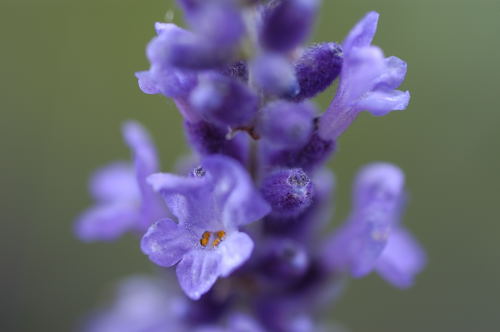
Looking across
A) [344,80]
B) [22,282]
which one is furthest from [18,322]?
[344,80]

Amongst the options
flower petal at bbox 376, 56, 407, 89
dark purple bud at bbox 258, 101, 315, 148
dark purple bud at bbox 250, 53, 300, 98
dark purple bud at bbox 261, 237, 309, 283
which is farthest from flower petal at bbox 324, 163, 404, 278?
dark purple bud at bbox 250, 53, 300, 98

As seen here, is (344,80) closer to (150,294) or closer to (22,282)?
(150,294)

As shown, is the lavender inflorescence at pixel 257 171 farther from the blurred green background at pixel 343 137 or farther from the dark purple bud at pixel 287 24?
the blurred green background at pixel 343 137

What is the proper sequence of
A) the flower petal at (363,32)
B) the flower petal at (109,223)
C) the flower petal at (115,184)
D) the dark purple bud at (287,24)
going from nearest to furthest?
1. the dark purple bud at (287,24)
2. the flower petal at (363,32)
3. the flower petal at (109,223)
4. the flower petal at (115,184)

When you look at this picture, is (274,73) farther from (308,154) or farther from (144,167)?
(144,167)

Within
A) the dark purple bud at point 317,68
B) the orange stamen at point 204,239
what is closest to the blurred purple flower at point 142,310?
the orange stamen at point 204,239

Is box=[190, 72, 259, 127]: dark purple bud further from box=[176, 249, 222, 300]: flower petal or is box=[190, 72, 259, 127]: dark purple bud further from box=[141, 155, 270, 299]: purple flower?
box=[176, 249, 222, 300]: flower petal
